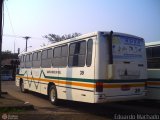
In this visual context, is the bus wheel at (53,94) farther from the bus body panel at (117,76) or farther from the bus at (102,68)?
the bus body panel at (117,76)

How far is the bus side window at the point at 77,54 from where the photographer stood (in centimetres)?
1070

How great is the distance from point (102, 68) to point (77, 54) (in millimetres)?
1759

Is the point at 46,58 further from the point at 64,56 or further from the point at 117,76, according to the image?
the point at 117,76

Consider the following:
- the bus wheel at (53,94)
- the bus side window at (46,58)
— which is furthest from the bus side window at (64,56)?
the bus side window at (46,58)

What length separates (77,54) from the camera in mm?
11203

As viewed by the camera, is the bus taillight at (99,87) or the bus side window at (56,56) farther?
the bus side window at (56,56)

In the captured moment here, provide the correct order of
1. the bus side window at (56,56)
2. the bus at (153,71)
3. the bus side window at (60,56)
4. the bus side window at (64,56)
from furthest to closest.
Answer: the bus side window at (56,56) → the bus side window at (60,56) → the bus side window at (64,56) → the bus at (153,71)

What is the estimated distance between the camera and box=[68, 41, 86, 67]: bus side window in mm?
10702

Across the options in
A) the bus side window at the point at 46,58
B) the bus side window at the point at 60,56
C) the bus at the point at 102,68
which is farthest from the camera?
the bus side window at the point at 46,58

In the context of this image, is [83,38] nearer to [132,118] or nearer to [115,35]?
[115,35]

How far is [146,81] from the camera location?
1105 cm

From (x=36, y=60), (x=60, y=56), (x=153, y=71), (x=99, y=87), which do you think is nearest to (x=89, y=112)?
(x=99, y=87)

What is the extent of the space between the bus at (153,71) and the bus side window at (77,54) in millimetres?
3020

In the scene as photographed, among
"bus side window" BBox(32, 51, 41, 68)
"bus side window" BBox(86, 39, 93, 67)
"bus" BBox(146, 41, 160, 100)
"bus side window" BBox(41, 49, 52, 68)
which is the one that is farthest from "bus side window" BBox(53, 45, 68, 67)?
"bus" BBox(146, 41, 160, 100)
